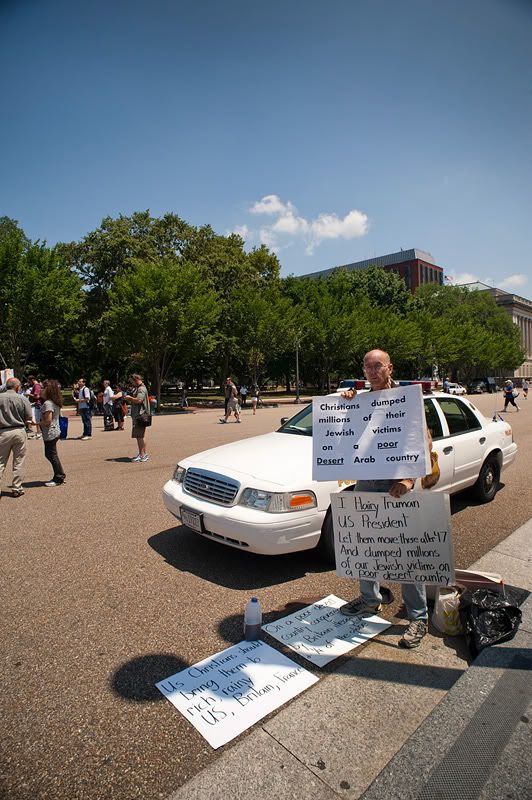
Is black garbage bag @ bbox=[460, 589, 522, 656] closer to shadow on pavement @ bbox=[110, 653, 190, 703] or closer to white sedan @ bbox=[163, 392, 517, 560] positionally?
white sedan @ bbox=[163, 392, 517, 560]

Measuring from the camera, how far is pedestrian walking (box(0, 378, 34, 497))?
7.02 m

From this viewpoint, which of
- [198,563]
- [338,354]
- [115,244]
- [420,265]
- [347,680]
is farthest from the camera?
[420,265]

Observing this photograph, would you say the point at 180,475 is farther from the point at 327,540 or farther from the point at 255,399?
the point at 255,399

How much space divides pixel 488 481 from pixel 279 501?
153 inches

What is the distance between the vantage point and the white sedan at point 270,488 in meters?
4.16

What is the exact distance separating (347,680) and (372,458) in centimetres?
133

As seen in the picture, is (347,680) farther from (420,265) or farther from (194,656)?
(420,265)

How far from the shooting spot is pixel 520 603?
3.71 meters

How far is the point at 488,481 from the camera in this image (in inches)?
264

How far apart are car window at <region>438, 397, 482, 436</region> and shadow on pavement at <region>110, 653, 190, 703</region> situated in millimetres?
4201

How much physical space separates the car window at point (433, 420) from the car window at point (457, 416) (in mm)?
203

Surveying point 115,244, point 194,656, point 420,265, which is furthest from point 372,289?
point 420,265

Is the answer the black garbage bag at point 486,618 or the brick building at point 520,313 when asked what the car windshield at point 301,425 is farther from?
the brick building at point 520,313

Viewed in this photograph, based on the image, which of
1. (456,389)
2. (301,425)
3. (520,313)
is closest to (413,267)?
(520,313)
